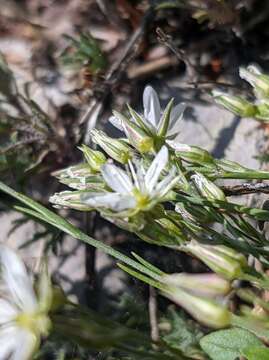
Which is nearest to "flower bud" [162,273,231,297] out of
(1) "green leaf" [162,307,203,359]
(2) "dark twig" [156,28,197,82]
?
(1) "green leaf" [162,307,203,359]

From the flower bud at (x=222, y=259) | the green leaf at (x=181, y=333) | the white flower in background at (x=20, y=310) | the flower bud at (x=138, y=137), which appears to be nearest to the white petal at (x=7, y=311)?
the white flower in background at (x=20, y=310)

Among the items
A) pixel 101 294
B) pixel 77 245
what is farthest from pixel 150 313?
pixel 77 245

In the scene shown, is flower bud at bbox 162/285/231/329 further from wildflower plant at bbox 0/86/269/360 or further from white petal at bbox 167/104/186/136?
white petal at bbox 167/104/186/136

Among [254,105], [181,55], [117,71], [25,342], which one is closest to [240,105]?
[254,105]

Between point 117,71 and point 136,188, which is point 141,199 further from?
point 117,71

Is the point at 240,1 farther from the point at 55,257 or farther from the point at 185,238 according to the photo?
the point at 185,238

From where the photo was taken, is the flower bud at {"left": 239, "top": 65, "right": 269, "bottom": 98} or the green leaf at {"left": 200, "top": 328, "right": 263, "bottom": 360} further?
the green leaf at {"left": 200, "top": 328, "right": 263, "bottom": 360}

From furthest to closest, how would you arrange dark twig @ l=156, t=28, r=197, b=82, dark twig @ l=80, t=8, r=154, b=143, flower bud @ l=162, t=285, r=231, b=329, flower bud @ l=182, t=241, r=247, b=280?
dark twig @ l=80, t=8, r=154, b=143, dark twig @ l=156, t=28, r=197, b=82, flower bud @ l=182, t=241, r=247, b=280, flower bud @ l=162, t=285, r=231, b=329
